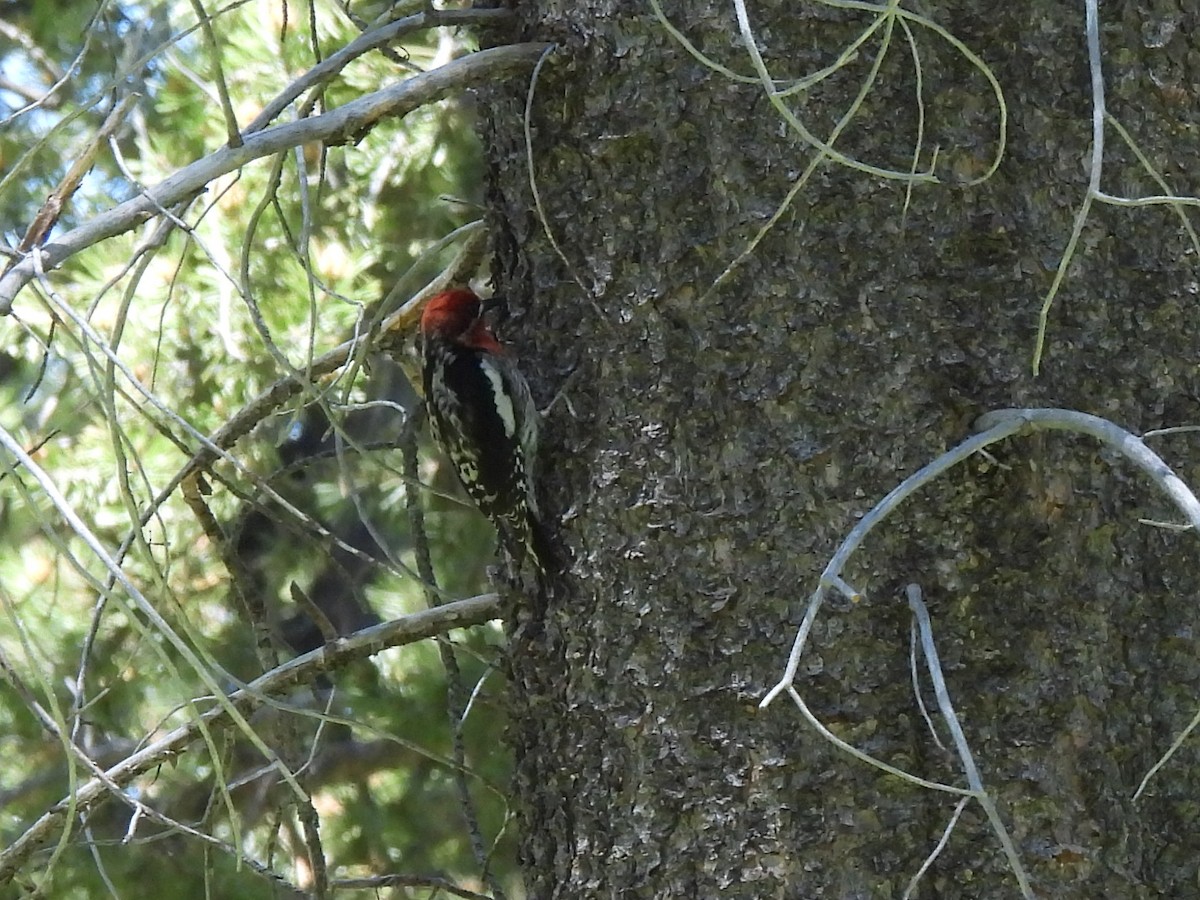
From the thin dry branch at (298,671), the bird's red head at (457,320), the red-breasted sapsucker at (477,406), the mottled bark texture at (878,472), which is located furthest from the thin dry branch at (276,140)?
→ the bird's red head at (457,320)

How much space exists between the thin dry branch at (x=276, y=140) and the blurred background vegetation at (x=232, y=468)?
0.75m

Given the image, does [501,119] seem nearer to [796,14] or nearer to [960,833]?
[796,14]

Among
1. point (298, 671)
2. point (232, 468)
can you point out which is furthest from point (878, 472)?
point (232, 468)

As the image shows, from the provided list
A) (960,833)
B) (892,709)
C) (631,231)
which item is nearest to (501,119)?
(631,231)

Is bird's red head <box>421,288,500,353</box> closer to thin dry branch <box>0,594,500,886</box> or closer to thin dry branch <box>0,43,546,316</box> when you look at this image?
thin dry branch <box>0,594,500,886</box>

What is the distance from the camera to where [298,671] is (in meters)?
2.10

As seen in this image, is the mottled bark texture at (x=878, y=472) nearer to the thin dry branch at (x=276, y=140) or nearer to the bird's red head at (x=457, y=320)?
the thin dry branch at (x=276, y=140)

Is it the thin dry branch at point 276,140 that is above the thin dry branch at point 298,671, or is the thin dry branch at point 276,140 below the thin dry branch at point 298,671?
above

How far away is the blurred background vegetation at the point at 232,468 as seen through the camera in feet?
10.7

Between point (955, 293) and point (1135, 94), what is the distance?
36cm

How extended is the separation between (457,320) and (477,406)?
0.85 feet

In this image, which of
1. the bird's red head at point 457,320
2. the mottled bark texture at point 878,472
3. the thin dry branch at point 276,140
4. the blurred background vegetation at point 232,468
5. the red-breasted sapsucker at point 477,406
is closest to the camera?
the thin dry branch at point 276,140

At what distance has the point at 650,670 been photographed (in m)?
1.80

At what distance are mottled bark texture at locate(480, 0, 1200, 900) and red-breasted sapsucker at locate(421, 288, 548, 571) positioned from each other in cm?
44
